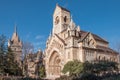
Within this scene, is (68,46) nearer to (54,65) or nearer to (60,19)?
(54,65)

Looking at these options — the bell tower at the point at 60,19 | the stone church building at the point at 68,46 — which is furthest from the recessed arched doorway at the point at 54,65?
the bell tower at the point at 60,19

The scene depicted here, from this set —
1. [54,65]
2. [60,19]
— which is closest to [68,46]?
[54,65]

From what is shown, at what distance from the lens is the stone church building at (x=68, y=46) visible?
54844 millimetres

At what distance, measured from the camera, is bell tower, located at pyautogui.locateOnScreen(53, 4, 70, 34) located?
6450 cm

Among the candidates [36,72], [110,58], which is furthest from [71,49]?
[36,72]

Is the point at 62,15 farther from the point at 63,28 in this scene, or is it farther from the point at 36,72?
the point at 36,72

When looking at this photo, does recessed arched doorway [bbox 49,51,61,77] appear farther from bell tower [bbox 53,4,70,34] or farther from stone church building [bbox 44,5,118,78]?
bell tower [bbox 53,4,70,34]

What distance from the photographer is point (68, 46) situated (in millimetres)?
55594

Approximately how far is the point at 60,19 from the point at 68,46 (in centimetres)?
1193

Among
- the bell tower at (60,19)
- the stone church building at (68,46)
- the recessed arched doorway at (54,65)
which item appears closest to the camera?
the stone church building at (68,46)

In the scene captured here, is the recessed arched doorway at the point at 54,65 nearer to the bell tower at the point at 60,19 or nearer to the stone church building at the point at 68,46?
the stone church building at the point at 68,46

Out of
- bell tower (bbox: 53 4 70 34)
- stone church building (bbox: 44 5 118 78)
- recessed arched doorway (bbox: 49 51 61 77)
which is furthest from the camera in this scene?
bell tower (bbox: 53 4 70 34)

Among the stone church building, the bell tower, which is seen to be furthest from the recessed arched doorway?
the bell tower

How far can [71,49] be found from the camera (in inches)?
2126
